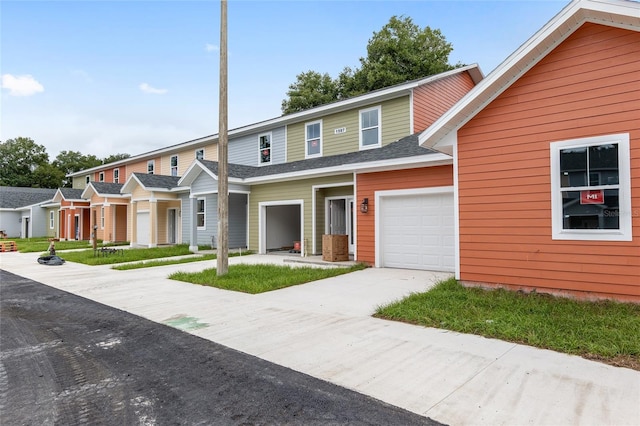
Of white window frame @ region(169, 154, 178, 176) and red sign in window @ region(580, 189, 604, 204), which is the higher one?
white window frame @ region(169, 154, 178, 176)

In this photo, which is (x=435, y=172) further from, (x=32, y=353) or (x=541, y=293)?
(x=32, y=353)

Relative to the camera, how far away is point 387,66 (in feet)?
92.1

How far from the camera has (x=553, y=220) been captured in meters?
6.32

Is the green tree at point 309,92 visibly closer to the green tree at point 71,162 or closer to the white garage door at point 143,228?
the white garage door at point 143,228

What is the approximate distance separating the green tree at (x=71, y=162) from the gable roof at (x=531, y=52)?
5928cm

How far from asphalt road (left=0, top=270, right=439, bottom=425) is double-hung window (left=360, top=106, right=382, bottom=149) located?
10374mm

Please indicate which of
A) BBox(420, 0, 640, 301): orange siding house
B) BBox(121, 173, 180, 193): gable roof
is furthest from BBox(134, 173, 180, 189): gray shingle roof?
BBox(420, 0, 640, 301): orange siding house

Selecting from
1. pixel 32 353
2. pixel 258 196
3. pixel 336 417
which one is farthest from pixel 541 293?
pixel 258 196

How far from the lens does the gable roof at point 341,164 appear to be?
9.59 m

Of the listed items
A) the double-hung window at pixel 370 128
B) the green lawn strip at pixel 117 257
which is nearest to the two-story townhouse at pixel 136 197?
the green lawn strip at pixel 117 257

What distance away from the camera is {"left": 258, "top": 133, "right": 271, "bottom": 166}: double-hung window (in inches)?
693

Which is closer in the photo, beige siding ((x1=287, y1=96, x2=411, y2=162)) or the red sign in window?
the red sign in window

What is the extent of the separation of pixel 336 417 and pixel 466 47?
2996cm

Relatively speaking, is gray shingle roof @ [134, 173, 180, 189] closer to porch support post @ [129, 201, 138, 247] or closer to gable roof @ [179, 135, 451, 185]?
porch support post @ [129, 201, 138, 247]
